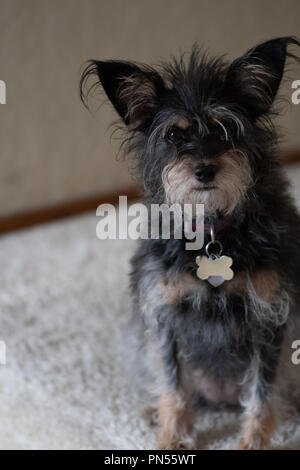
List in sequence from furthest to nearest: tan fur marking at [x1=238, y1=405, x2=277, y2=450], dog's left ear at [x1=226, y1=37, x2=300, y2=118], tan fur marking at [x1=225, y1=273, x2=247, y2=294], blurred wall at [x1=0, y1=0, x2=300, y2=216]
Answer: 1. blurred wall at [x1=0, y1=0, x2=300, y2=216]
2. tan fur marking at [x1=238, y1=405, x2=277, y2=450]
3. tan fur marking at [x1=225, y1=273, x2=247, y2=294]
4. dog's left ear at [x1=226, y1=37, x2=300, y2=118]

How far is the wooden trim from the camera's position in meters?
2.63

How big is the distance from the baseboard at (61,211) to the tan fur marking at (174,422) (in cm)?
134

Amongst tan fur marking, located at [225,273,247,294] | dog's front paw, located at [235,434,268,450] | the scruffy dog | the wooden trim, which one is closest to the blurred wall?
the wooden trim

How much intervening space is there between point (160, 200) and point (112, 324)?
0.72 metres

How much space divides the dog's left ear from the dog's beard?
0.38 feet

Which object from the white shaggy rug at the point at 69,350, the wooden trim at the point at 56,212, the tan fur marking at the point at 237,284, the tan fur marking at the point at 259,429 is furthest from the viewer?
the wooden trim at the point at 56,212

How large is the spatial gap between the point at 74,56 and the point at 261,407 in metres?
1.63

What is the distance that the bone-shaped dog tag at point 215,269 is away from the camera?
50.2 inches

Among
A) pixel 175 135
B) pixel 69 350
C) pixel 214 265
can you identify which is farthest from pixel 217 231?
pixel 69 350

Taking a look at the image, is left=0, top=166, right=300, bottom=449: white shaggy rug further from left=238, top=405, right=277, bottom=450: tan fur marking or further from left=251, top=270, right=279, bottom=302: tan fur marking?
left=251, top=270, right=279, bottom=302: tan fur marking

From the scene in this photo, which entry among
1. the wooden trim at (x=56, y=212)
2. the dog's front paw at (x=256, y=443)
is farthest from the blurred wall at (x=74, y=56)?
the dog's front paw at (x=256, y=443)

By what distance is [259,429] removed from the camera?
4.67ft

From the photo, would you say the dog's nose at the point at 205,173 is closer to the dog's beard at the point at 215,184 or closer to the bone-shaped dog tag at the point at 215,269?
the dog's beard at the point at 215,184

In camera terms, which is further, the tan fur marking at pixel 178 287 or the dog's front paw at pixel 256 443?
the dog's front paw at pixel 256 443
